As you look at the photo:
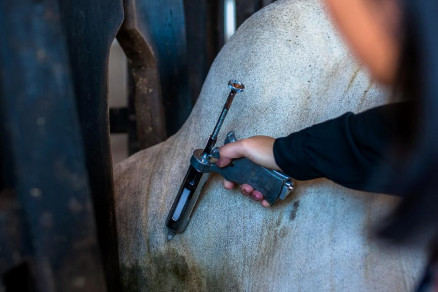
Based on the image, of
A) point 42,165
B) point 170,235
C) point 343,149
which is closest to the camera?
point 42,165

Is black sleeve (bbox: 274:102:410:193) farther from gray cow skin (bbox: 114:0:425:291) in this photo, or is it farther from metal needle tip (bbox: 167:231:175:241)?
metal needle tip (bbox: 167:231:175:241)

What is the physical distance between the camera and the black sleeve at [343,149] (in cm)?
68

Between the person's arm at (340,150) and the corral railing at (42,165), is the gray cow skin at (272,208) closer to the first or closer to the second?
the person's arm at (340,150)

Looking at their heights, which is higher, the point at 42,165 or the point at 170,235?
the point at 42,165

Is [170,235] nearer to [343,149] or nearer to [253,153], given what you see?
[253,153]

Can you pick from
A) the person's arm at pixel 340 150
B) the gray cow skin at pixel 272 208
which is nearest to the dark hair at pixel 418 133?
the person's arm at pixel 340 150

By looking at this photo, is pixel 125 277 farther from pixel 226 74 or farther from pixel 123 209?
pixel 226 74

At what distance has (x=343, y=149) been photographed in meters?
0.73

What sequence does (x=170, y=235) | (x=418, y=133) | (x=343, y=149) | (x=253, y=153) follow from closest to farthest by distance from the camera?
(x=418, y=133) < (x=343, y=149) < (x=253, y=153) < (x=170, y=235)

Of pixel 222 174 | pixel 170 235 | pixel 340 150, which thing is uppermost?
pixel 340 150

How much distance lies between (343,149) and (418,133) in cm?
27

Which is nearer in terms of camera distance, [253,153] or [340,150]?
[340,150]

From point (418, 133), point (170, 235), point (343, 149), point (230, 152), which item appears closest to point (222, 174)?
point (230, 152)

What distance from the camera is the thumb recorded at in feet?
2.92
